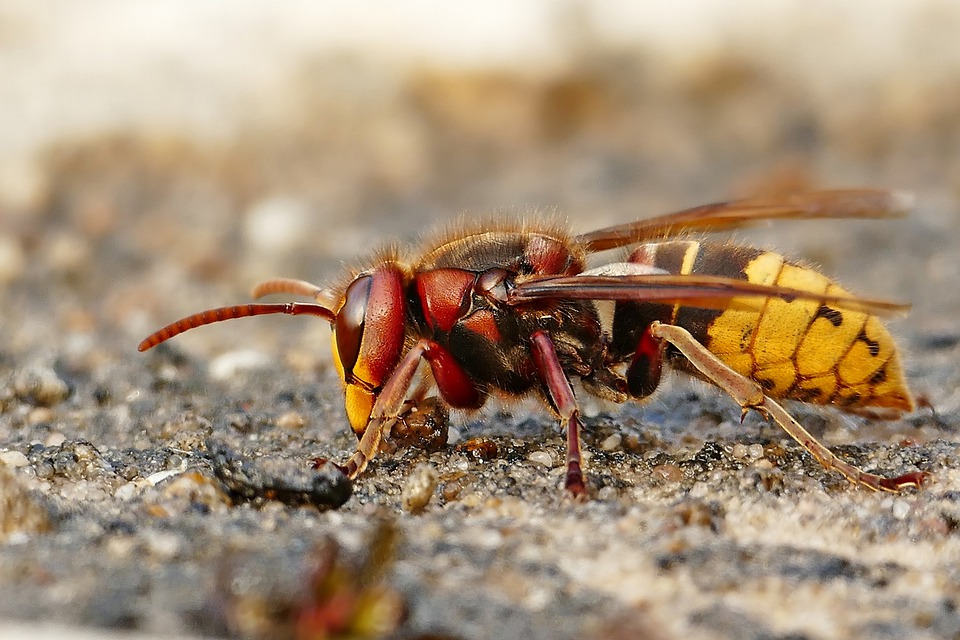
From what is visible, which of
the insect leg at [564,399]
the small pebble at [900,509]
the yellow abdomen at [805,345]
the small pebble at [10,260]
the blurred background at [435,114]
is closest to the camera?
the small pebble at [900,509]

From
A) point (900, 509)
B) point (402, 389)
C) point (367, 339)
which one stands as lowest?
point (900, 509)

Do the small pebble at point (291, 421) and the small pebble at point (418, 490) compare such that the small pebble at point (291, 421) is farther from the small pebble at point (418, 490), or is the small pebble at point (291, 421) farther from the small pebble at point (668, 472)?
the small pebble at point (668, 472)

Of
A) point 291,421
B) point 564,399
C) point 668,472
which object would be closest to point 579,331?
point 564,399

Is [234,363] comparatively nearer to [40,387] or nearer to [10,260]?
[40,387]

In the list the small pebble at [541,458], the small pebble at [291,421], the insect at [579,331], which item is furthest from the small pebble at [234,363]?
the small pebble at [541,458]

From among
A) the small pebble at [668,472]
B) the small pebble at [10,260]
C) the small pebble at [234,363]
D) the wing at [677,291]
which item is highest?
the wing at [677,291]

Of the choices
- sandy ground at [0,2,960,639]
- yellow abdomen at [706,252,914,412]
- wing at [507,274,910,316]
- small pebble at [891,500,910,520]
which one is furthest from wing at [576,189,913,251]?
small pebble at [891,500,910,520]
